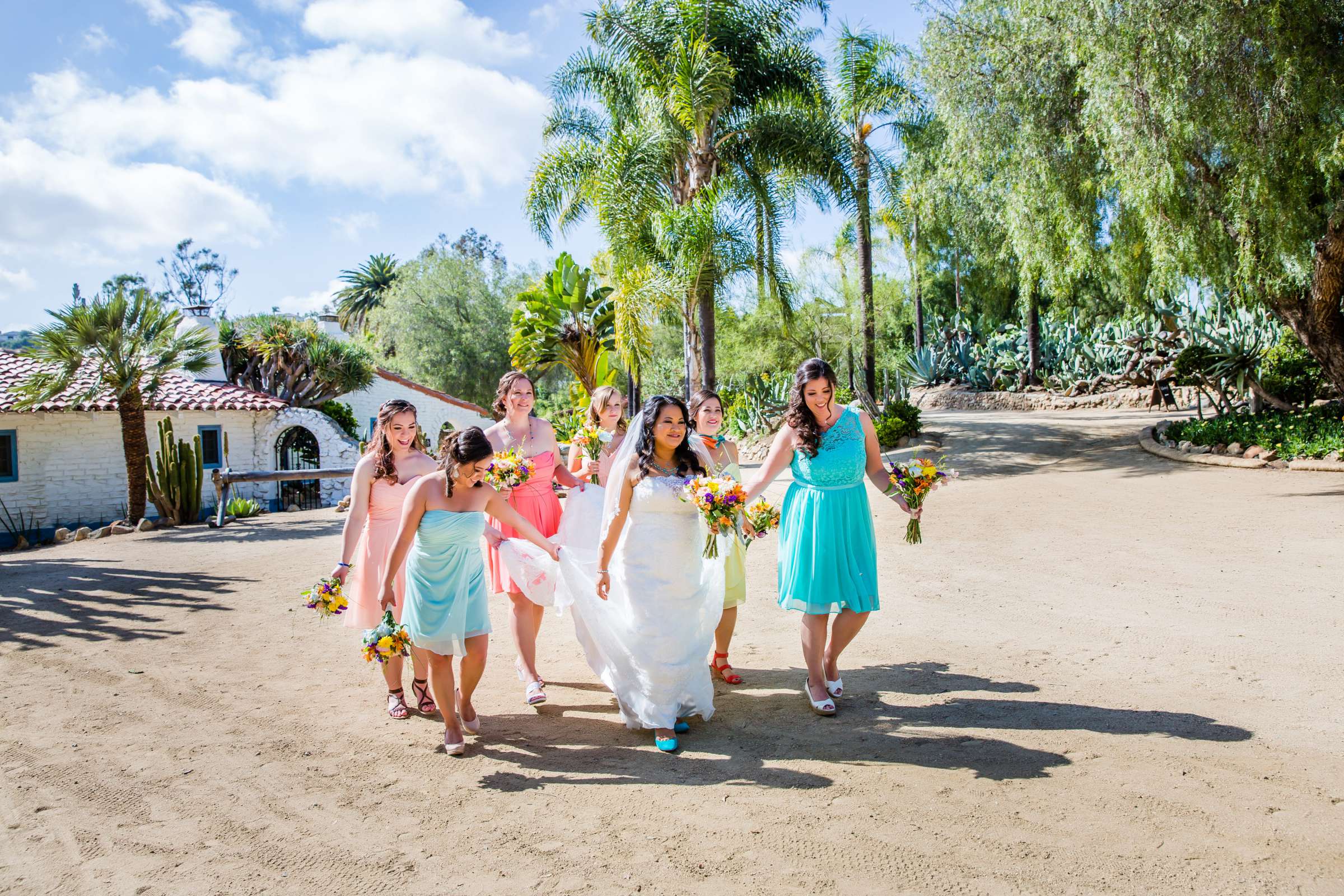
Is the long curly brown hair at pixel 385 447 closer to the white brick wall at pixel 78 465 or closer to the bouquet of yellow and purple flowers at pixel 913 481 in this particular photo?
the bouquet of yellow and purple flowers at pixel 913 481

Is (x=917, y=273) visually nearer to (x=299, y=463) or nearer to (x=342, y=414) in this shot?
(x=342, y=414)

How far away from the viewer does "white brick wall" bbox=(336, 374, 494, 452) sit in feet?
102

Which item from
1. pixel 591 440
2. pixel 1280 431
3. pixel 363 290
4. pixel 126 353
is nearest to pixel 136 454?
pixel 126 353

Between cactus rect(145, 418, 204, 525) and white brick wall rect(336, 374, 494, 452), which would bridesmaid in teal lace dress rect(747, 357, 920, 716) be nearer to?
cactus rect(145, 418, 204, 525)

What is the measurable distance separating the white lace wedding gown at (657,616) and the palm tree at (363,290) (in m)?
56.7

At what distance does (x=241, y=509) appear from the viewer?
17734 millimetres

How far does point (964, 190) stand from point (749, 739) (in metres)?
16.3

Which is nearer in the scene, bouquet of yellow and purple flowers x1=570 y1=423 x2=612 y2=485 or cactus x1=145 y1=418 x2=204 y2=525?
bouquet of yellow and purple flowers x1=570 y1=423 x2=612 y2=485

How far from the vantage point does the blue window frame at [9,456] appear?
19531 millimetres

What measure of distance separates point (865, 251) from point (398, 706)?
16841 mm

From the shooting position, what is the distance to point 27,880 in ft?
11.0

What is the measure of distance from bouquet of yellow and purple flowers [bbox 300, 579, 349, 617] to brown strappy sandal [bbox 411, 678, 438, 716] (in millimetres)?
743

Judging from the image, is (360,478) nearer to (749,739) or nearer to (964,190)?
(749,739)

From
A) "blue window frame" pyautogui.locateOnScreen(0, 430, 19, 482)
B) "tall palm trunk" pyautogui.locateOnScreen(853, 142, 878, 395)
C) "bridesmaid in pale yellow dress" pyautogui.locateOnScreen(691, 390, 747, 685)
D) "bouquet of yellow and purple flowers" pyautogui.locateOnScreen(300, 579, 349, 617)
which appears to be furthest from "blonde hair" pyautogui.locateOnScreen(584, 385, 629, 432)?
"blue window frame" pyautogui.locateOnScreen(0, 430, 19, 482)
